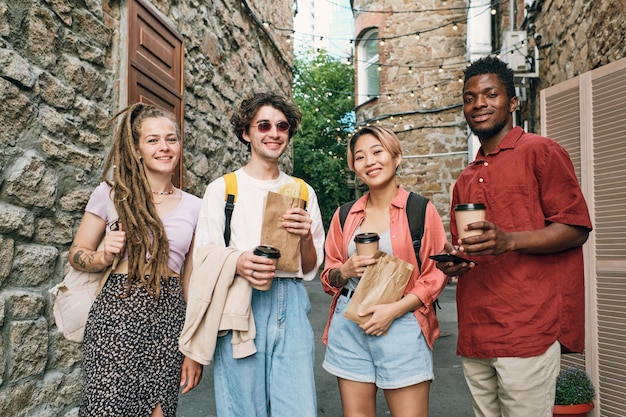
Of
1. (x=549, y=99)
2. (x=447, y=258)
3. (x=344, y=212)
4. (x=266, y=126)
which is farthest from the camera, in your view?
(x=549, y=99)

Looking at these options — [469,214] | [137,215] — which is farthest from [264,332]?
[469,214]

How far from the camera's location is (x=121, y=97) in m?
3.77

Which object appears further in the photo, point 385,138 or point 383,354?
point 385,138

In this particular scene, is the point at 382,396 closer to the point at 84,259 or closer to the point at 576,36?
the point at 84,259

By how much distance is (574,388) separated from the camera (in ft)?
11.6

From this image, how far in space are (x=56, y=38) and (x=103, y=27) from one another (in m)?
0.56

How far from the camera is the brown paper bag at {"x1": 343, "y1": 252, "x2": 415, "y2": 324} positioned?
2.19m

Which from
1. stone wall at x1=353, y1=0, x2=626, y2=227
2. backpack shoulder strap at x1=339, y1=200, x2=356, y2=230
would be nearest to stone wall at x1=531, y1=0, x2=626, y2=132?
backpack shoulder strap at x1=339, y1=200, x2=356, y2=230

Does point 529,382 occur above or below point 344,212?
below

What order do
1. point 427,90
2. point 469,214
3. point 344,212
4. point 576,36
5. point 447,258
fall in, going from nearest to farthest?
point 469,214, point 447,258, point 344,212, point 576,36, point 427,90

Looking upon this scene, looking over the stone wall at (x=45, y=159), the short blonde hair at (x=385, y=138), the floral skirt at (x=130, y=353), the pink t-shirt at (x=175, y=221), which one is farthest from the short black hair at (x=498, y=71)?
the stone wall at (x=45, y=159)

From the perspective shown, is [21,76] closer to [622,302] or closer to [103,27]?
[103,27]

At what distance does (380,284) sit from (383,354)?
1.07 ft

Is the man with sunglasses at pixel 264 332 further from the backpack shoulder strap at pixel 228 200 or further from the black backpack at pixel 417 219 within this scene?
the black backpack at pixel 417 219
